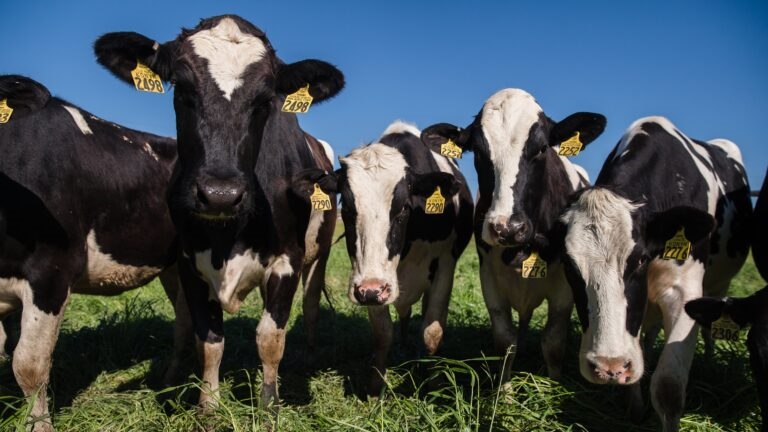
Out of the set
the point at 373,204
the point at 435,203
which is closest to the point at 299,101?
the point at 373,204

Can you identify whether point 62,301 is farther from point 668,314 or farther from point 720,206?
point 720,206

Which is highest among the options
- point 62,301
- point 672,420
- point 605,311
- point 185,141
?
point 185,141

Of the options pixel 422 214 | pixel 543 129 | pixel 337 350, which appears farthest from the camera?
pixel 337 350

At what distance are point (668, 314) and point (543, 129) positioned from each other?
176cm

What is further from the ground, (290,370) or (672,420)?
(672,420)

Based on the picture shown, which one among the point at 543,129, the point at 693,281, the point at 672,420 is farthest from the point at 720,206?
the point at 672,420

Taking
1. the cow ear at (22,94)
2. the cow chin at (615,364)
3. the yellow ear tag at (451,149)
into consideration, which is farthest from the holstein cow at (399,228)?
the cow ear at (22,94)

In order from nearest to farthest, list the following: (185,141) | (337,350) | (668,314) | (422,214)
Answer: (185,141) → (668,314) → (422,214) → (337,350)

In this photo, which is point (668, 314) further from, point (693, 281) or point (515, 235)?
point (515, 235)

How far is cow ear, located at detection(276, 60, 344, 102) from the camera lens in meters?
5.05

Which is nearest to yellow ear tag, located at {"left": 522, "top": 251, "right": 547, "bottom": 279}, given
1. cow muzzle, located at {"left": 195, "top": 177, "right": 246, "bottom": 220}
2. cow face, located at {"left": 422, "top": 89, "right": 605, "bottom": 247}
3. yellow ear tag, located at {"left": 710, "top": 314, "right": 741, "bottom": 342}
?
cow face, located at {"left": 422, "top": 89, "right": 605, "bottom": 247}

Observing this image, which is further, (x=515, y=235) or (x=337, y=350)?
(x=337, y=350)

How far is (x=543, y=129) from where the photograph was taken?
557 cm

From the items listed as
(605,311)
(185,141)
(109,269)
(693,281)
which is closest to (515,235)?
(605,311)
